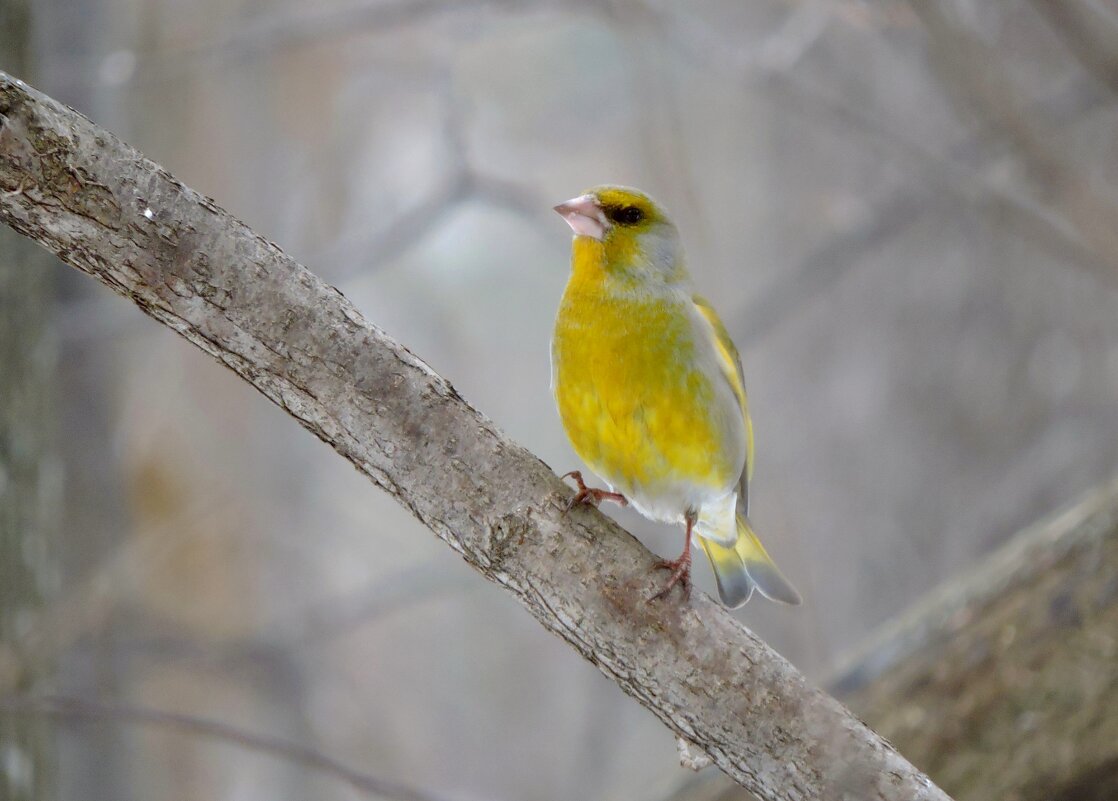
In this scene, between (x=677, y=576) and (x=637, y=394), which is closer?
(x=677, y=576)

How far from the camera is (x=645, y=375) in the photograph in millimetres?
2732

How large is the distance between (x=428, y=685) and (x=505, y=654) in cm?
77

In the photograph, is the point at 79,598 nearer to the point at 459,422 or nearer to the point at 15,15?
the point at 15,15

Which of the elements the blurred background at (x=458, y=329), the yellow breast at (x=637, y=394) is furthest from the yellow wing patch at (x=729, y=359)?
the blurred background at (x=458, y=329)

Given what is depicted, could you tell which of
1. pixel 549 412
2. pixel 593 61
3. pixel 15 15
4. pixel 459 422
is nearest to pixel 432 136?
pixel 593 61

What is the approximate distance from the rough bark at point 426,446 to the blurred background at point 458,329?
0.75 m

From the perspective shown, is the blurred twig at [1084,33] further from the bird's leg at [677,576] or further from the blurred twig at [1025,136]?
the bird's leg at [677,576]

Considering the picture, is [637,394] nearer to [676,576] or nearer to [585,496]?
[585,496]

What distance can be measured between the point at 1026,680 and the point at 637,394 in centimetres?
126

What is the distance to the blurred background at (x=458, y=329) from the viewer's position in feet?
12.9

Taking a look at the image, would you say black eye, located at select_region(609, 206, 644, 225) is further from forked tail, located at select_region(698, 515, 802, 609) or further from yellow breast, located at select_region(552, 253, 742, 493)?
forked tail, located at select_region(698, 515, 802, 609)

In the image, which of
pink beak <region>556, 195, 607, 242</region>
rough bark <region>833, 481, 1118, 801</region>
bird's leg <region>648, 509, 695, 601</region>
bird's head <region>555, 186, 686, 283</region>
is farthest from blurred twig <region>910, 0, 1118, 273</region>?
bird's leg <region>648, 509, 695, 601</region>

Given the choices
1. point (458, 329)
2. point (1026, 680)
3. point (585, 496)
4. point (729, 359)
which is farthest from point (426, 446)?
point (458, 329)

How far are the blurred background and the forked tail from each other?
2.85ft
